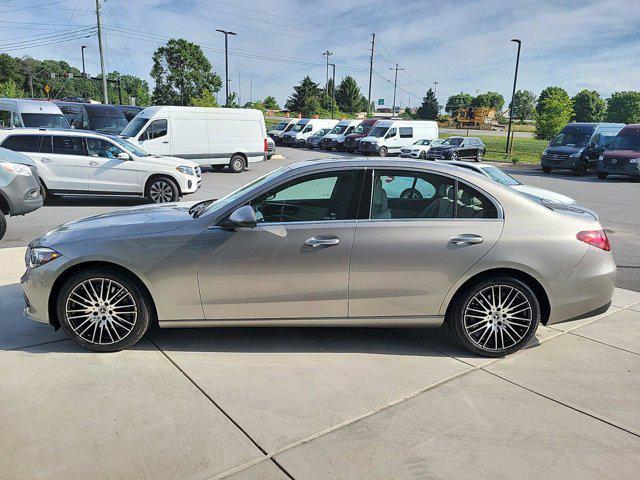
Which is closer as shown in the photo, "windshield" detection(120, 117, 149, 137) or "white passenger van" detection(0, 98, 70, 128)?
"windshield" detection(120, 117, 149, 137)

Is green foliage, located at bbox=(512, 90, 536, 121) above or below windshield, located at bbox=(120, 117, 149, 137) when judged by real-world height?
above

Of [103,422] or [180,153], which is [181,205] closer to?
[103,422]

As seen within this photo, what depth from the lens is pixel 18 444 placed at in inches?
111

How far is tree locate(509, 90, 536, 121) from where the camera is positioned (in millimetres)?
133113

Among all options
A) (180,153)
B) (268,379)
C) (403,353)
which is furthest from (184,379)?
(180,153)

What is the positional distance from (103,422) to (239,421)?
80 centimetres

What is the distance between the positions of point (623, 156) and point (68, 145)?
1988 cm

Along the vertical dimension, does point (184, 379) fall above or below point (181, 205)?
below

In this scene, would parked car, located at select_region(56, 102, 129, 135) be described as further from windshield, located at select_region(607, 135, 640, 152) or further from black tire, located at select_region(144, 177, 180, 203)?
windshield, located at select_region(607, 135, 640, 152)

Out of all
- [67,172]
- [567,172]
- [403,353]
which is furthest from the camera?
[567,172]

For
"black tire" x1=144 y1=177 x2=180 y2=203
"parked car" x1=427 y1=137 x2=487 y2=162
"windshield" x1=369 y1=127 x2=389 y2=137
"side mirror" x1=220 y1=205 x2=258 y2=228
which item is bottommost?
"black tire" x1=144 y1=177 x2=180 y2=203

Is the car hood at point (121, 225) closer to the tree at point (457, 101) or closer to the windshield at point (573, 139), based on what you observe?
the windshield at point (573, 139)

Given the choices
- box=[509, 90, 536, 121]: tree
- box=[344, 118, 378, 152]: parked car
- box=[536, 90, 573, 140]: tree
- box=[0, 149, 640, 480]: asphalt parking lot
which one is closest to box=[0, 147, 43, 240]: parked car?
box=[0, 149, 640, 480]: asphalt parking lot

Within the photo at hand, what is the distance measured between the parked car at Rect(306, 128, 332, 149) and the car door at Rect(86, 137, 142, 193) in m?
25.5
